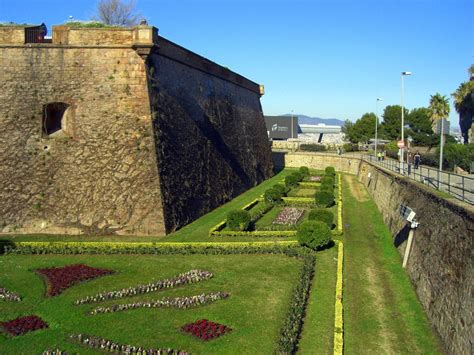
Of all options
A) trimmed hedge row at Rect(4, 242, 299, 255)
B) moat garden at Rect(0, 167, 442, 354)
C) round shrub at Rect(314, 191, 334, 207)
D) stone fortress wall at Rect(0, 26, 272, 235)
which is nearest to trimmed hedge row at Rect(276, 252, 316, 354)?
moat garden at Rect(0, 167, 442, 354)

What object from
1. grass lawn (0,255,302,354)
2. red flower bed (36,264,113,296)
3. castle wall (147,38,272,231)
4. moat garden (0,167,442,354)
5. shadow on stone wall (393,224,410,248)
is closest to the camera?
grass lawn (0,255,302,354)

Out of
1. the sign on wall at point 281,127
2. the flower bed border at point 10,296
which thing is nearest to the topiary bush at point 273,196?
the flower bed border at point 10,296

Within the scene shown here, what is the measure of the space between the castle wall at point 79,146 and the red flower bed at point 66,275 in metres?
4.82

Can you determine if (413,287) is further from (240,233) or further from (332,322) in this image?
(240,233)

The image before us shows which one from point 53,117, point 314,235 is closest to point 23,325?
point 314,235

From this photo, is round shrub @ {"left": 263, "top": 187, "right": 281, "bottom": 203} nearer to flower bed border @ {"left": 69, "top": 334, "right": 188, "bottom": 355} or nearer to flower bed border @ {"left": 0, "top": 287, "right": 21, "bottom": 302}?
flower bed border @ {"left": 0, "top": 287, "right": 21, "bottom": 302}

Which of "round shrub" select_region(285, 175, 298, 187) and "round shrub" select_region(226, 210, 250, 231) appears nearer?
"round shrub" select_region(226, 210, 250, 231)

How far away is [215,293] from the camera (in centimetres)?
1421

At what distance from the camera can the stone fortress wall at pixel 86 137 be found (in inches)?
837

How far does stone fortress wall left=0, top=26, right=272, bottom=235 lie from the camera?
21266mm

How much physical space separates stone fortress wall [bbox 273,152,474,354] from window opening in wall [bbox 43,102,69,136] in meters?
15.2

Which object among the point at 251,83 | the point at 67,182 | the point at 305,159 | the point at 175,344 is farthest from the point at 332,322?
the point at 305,159

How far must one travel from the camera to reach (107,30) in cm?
2172

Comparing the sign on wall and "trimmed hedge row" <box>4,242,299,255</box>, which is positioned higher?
the sign on wall
